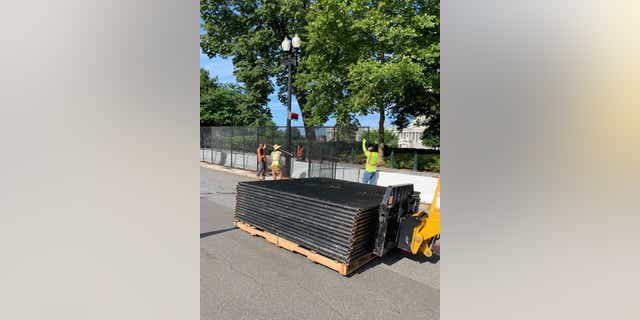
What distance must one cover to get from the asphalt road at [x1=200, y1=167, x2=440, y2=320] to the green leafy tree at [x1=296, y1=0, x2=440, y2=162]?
987 centimetres

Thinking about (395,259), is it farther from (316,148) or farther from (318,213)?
(316,148)

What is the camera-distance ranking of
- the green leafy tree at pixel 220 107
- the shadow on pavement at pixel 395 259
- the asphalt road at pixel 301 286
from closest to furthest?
the asphalt road at pixel 301 286 < the shadow on pavement at pixel 395 259 < the green leafy tree at pixel 220 107

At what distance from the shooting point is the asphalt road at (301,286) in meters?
3.23

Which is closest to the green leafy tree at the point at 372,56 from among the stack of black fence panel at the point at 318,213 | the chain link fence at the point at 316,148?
the chain link fence at the point at 316,148

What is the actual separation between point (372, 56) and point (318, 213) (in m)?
12.5

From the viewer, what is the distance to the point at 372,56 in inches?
602

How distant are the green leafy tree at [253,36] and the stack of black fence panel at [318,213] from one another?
17.2m

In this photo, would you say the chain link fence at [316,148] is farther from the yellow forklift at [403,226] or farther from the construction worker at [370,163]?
the yellow forklift at [403,226]
